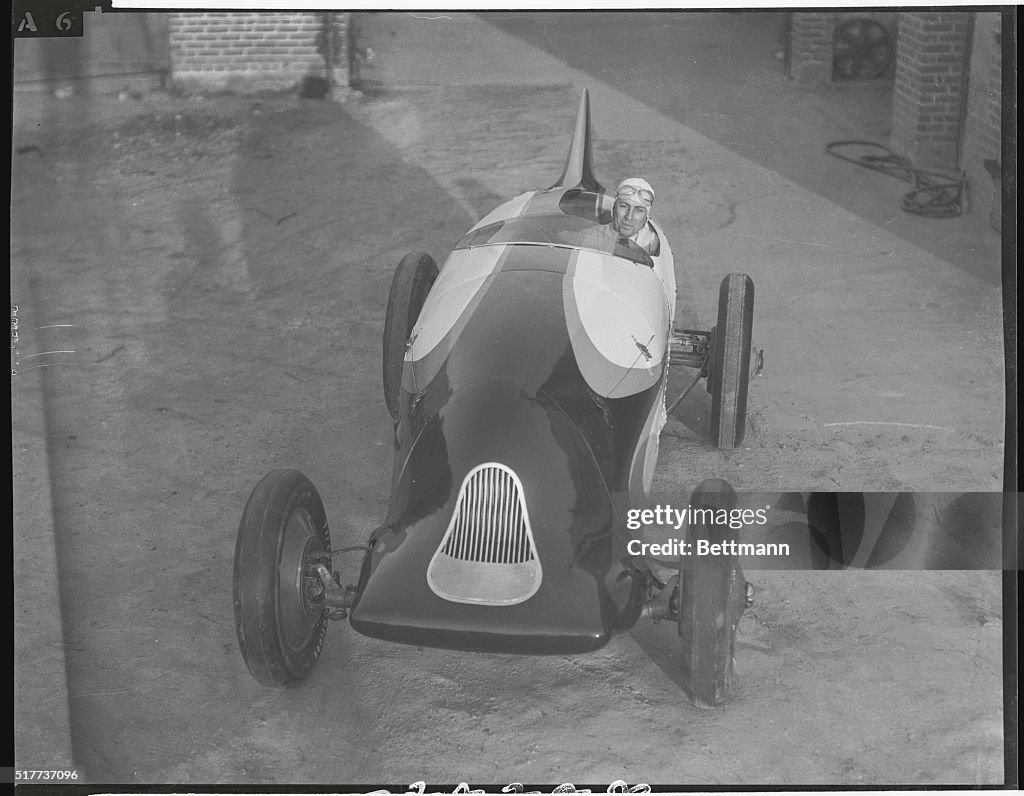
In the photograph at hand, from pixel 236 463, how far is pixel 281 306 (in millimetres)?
1572

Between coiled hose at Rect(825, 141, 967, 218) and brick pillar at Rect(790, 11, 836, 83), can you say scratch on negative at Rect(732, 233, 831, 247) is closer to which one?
coiled hose at Rect(825, 141, 967, 218)


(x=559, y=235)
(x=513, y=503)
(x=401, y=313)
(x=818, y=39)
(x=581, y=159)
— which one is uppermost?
(x=818, y=39)

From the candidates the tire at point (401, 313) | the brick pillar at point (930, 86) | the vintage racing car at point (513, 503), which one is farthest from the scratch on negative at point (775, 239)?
the tire at point (401, 313)

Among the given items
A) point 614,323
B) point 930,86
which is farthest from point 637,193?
point 930,86

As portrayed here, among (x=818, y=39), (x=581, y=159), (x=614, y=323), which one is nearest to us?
(x=614, y=323)

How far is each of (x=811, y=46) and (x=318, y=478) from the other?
3410 millimetres

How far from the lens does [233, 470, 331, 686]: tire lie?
4.05 m

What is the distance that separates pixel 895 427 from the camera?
5.83m

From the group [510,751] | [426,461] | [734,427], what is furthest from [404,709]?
[734,427]

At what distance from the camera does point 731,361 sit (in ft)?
18.3

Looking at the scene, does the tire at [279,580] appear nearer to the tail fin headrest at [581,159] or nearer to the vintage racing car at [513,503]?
the vintage racing car at [513,503]

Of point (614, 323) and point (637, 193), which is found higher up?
point (637, 193)

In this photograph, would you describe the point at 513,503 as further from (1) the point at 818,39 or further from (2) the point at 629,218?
(1) the point at 818,39

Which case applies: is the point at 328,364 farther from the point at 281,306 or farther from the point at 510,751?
the point at 510,751
